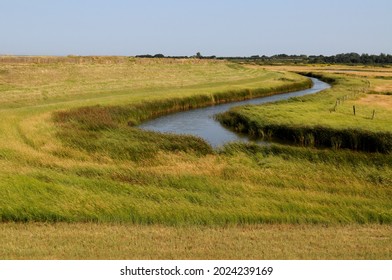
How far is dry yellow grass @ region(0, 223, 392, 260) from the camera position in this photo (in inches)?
385

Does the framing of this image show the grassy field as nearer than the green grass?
Yes

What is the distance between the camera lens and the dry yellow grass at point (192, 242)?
979 cm

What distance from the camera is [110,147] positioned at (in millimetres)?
21500

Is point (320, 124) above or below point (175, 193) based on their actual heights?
above

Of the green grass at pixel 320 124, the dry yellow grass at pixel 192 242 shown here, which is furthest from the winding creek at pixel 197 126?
the dry yellow grass at pixel 192 242

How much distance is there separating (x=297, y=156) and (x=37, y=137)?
12.9 m

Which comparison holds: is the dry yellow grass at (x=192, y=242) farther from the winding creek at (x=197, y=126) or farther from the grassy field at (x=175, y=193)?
the winding creek at (x=197, y=126)

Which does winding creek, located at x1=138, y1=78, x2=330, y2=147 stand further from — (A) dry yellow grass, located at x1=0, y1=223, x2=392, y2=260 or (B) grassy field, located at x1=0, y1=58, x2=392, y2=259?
(A) dry yellow grass, located at x1=0, y1=223, x2=392, y2=260

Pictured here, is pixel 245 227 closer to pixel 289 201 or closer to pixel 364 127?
pixel 289 201

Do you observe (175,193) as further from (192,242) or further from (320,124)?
(320,124)

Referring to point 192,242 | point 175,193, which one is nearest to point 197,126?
point 175,193

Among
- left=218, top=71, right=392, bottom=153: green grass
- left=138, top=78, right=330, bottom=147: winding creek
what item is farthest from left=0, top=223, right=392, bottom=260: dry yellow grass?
left=138, top=78, right=330, bottom=147: winding creek

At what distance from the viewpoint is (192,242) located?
1081 centimetres
